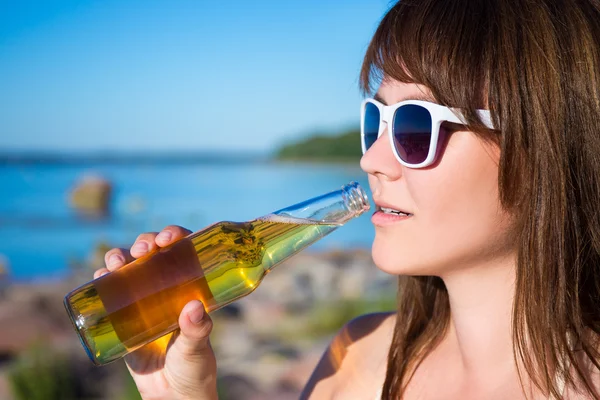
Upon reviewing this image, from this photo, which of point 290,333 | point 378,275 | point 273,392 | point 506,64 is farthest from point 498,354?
point 378,275

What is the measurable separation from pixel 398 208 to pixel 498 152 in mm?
297

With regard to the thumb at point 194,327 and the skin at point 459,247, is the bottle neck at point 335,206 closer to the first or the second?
the skin at point 459,247

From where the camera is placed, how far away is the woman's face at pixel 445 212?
1765 mm

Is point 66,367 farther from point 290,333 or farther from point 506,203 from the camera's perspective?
point 506,203

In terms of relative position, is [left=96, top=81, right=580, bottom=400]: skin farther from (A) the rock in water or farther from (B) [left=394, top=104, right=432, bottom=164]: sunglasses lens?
(A) the rock in water

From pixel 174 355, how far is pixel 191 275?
10.3 inches

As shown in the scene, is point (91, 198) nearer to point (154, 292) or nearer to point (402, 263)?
point (154, 292)

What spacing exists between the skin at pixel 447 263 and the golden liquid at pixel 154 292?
5 centimetres

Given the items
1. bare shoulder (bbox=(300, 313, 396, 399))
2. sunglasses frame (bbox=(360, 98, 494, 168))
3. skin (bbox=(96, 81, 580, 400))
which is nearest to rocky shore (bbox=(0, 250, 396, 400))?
bare shoulder (bbox=(300, 313, 396, 399))

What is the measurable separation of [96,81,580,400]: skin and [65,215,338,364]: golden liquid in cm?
5

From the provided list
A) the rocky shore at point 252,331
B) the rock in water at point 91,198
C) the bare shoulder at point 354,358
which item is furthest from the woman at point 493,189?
the rock in water at point 91,198

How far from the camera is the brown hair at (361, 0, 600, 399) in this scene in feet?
5.65

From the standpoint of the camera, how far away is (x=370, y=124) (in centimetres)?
204

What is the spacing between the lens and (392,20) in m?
1.96
